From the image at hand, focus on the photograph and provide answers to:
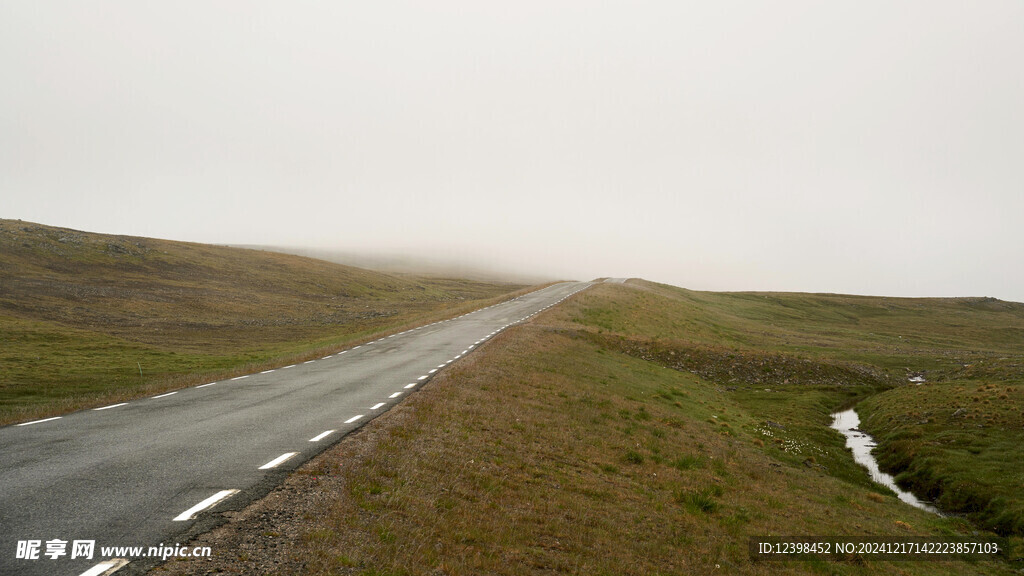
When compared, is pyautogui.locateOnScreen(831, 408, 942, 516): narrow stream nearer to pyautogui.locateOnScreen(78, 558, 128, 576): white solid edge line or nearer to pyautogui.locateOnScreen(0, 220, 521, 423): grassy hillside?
pyautogui.locateOnScreen(78, 558, 128, 576): white solid edge line

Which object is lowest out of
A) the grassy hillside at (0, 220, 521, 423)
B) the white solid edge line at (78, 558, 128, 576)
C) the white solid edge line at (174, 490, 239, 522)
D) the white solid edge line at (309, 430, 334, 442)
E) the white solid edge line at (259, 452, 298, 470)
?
the grassy hillside at (0, 220, 521, 423)

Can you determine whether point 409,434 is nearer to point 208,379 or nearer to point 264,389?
point 264,389

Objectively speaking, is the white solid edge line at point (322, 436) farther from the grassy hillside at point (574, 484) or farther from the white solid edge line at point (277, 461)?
the white solid edge line at point (277, 461)

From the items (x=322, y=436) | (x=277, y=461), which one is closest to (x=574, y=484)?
(x=322, y=436)

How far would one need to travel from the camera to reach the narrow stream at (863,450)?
73.0 ft

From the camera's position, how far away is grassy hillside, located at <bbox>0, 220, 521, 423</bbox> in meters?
32.8

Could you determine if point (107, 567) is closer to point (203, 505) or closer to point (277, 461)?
point (203, 505)

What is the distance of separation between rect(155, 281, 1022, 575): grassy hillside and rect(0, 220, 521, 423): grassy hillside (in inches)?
510

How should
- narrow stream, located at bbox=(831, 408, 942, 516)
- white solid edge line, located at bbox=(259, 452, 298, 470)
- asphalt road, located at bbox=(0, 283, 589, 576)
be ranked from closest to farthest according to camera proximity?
asphalt road, located at bbox=(0, 283, 589, 576) < white solid edge line, located at bbox=(259, 452, 298, 470) < narrow stream, located at bbox=(831, 408, 942, 516)

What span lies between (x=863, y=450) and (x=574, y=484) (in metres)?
23.7

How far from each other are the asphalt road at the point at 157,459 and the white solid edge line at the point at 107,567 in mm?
24

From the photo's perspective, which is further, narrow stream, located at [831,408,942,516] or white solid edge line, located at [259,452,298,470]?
narrow stream, located at [831,408,942,516]

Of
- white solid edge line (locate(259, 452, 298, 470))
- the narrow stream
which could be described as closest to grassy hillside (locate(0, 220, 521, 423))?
white solid edge line (locate(259, 452, 298, 470))

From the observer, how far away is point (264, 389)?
20406 millimetres
